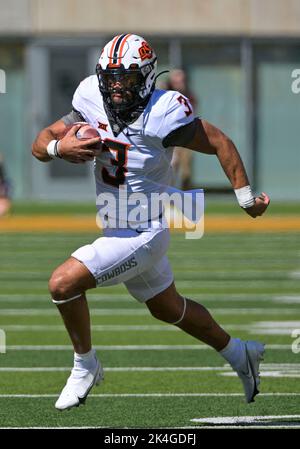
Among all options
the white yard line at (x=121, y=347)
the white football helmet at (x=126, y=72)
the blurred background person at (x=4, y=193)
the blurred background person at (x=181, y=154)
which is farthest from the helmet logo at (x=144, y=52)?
the blurred background person at (x=4, y=193)

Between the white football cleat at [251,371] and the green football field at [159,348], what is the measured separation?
0.34 feet

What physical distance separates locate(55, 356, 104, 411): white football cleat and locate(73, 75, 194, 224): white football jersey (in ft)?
2.42

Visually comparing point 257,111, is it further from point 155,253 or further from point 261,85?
point 155,253

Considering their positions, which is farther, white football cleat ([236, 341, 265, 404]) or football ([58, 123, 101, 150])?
white football cleat ([236, 341, 265, 404])

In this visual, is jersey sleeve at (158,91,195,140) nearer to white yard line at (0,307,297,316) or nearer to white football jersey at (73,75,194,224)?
white football jersey at (73,75,194,224)

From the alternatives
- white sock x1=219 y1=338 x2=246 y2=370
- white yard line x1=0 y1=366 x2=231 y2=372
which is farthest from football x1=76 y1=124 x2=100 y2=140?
white yard line x1=0 y1=366 x2=231 y2=372

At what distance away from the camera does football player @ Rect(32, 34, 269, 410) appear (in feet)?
19.2

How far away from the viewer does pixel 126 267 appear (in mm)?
5938

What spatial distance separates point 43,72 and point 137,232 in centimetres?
1518

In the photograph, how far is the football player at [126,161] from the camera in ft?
19.2

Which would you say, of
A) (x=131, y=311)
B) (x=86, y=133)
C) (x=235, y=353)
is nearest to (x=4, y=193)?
(x=131, y=311)

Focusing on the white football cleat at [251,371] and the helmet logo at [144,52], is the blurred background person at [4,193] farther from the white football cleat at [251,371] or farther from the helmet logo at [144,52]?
the helmet logo at [144,52]

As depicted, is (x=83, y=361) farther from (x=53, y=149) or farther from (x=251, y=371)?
(x=53, y=149)
